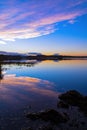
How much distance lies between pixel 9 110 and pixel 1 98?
4.63 metres

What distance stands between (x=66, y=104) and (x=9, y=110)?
481cm

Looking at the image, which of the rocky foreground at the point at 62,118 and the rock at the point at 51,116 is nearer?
the rocky foreground at the point at 62,118

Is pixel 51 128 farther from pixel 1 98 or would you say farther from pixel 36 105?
pixel 1 98

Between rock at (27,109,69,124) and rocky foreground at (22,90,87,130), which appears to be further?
rock at (27,109,69,124)

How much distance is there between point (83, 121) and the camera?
14875 millimetres

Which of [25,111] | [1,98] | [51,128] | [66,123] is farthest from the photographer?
[1,98]

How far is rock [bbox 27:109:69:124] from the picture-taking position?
48.8ft

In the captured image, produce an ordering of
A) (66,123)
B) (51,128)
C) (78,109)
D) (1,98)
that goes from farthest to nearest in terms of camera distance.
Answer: (1,98) < (78,109) < (66,123) < (51,128)

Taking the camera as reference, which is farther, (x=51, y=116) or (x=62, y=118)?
(x=51, y=116)

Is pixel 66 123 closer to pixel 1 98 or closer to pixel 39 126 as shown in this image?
pixel 39 126

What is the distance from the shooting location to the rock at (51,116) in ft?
48.8

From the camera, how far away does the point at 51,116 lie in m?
15.2

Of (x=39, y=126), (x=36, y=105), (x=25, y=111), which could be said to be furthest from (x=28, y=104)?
(x=39, y=126)

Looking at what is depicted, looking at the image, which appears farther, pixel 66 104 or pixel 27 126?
pixel 66 104
